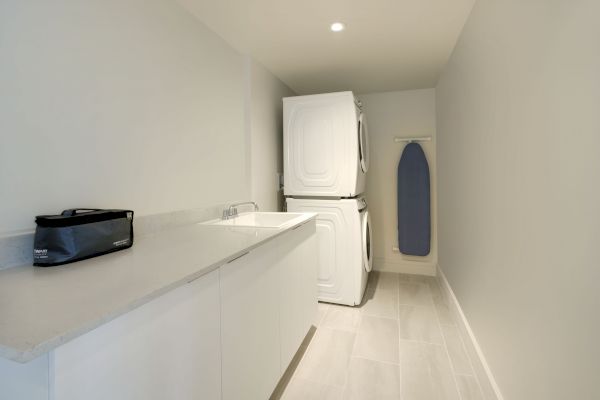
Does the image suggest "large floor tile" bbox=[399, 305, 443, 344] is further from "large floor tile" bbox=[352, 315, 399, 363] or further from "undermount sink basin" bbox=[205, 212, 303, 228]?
"undermount sink basin" bbox=[205, 212, 303, 228]

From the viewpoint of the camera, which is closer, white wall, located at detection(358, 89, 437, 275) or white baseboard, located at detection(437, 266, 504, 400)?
white baseboard, located at detection(437, 266, 504, 400)

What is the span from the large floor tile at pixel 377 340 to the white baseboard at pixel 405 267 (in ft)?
4.37

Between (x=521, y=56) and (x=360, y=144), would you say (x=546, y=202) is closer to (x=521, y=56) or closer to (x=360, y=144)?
(x=521, y=56)

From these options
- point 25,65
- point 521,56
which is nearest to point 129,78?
point 25,65

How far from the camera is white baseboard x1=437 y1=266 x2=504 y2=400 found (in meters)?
1.45

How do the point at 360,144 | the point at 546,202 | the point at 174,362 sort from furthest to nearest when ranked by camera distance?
the point at 360,144
the point at 546,202
the point at 174,362

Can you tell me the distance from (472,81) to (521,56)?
74cm

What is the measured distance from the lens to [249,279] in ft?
3.95

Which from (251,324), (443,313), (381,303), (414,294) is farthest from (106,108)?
(414,294)

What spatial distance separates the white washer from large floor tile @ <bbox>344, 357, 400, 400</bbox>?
80 cm

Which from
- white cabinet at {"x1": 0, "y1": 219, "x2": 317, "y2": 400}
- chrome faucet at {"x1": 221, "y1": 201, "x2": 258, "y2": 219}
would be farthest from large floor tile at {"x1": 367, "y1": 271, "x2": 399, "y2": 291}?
chrome faucet at {"x1": 221, "y1": 201, "x2": 258, "y2": 219}

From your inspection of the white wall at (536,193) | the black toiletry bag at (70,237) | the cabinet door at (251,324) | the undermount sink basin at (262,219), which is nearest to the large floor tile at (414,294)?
the white wall at (536,193)

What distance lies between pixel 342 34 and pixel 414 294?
8.15 ft

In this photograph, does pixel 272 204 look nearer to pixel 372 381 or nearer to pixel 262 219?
pixel 262 219
